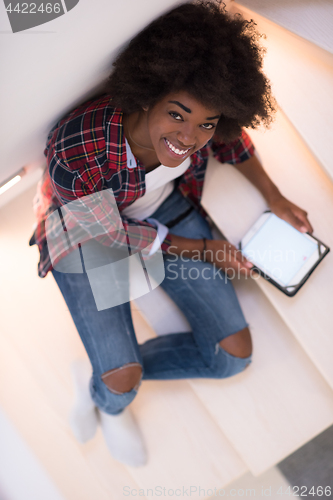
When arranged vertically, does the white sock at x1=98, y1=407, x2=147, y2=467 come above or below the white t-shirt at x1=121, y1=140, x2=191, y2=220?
below

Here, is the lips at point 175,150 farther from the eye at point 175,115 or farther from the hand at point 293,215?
the hand at point 293,215

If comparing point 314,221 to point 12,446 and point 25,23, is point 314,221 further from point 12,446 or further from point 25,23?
point 12,446

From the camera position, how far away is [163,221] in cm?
121

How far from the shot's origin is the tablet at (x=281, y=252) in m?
1.00

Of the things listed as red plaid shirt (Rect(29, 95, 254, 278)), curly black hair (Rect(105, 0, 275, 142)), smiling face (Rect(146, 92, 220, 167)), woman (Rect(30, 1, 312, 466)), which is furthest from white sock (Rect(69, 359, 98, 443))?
curly black hair (Rect(105, 0, 275, 142))

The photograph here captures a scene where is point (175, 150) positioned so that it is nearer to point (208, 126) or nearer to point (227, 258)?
point (208, 126)

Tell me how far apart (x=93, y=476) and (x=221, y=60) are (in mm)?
1425

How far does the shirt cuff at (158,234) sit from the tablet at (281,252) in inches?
9.4

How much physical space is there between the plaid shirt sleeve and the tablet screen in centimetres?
20

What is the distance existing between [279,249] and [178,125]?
1.57 feet

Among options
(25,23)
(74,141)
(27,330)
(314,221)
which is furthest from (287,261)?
(27,330)

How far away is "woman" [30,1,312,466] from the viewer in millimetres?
758

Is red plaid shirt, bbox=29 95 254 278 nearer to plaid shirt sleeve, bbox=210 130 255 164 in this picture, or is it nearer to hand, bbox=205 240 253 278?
plaid shirt sleeve, bbox=210 130 255 164

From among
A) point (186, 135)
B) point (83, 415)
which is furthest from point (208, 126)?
point (83, 415)
